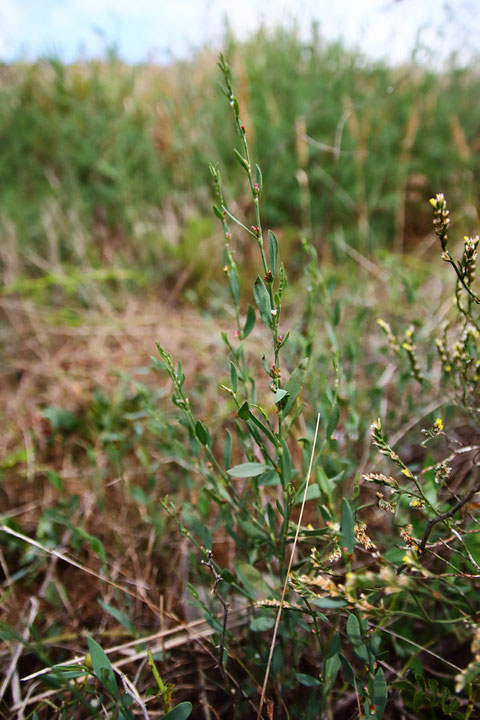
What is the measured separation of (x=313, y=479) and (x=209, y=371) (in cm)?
102

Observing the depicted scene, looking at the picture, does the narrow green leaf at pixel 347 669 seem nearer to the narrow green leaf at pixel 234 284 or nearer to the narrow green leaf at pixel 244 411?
the narrow green leaf at pixel 244 411

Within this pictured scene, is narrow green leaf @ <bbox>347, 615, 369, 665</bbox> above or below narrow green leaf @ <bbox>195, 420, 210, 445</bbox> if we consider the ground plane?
below

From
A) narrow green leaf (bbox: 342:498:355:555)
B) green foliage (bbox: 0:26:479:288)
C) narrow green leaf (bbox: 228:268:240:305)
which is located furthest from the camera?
green foliage (bbox: 0:26:479:288)

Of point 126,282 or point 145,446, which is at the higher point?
point 126,282

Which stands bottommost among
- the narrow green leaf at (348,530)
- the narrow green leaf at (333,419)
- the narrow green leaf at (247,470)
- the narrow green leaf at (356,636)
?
the narrow green leaf at (356,636)

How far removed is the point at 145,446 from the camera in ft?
5.89

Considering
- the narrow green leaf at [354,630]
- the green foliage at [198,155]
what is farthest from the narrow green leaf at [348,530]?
the green foliage at [198,155]

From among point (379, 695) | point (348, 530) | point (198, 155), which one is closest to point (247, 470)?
point (348, 530)

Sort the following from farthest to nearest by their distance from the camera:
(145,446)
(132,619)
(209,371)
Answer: (209,371), (145,446), (132,619)

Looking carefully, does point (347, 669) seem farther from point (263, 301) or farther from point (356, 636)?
point (263, 301)

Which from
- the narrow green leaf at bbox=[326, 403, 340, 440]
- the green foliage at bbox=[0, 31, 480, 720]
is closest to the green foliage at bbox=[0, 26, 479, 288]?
the green foliage at bbox=[0, 31, 480, 720]

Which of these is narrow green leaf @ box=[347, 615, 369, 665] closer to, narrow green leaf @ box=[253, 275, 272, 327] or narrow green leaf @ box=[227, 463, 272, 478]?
narrow green leaf @ box=[227, 463, 272, 478]

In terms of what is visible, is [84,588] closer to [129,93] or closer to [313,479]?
[313,479]

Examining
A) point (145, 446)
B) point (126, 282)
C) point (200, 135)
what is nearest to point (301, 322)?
point (145, 446)
